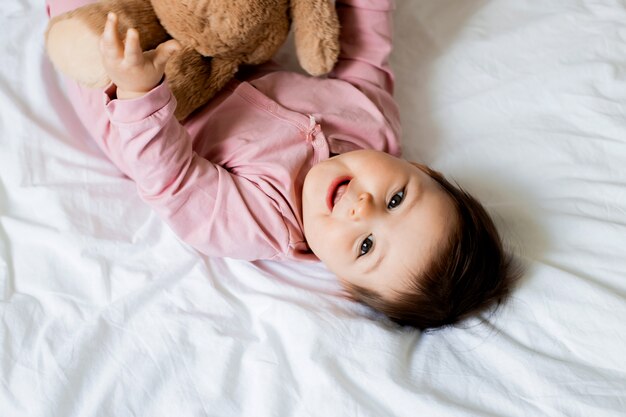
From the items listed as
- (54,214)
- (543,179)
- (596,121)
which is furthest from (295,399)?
(596,121)

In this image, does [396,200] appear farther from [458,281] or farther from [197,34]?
[197,34]

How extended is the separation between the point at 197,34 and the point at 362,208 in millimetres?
324

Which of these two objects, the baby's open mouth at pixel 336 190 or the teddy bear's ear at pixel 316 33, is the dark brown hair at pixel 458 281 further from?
the teddy bear's ear at pixel 316 33

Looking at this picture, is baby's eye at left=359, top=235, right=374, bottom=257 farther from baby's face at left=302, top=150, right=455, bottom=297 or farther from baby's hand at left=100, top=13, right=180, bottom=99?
baby's hand at left=100, top=13, right=180, bottom=99

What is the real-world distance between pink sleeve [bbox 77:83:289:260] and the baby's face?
0.07 m

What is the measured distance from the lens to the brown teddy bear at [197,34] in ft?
2.69

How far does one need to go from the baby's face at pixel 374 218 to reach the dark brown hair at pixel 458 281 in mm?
15

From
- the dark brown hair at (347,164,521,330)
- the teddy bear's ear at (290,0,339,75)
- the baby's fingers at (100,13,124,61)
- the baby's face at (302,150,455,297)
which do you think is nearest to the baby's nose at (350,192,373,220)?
Answer: the baby's face at (302,150,455,297)

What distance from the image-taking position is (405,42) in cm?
125

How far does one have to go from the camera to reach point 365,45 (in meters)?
1.12

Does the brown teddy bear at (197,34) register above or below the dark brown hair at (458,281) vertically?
above

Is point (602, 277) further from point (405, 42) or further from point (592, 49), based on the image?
point (405, 42)

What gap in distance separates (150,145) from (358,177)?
0.29 meters

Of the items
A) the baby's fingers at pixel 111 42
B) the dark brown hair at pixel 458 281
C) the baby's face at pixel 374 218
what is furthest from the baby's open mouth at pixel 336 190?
the baby's fingers at pixel 111 42
